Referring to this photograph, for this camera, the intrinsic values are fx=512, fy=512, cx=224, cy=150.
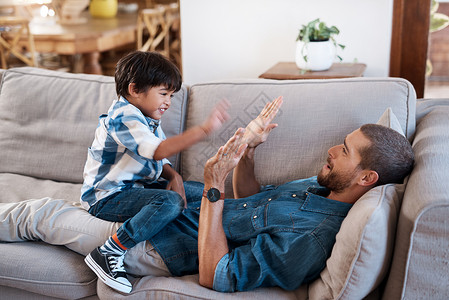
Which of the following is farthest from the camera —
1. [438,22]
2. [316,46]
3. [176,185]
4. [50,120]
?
[438,22]

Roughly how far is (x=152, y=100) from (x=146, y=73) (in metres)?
0.09

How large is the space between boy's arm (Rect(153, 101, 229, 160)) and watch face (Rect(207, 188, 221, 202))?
0.18 m

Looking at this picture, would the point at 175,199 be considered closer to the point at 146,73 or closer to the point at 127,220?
the point at 127,220

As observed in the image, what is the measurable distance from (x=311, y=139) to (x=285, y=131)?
0.34 ft

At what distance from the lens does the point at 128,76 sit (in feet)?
5.57

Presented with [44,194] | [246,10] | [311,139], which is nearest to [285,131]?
[311,139]

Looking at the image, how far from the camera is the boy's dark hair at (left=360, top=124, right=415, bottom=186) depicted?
1480mm

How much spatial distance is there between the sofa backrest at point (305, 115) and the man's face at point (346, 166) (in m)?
0.27

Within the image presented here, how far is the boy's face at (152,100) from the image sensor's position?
1.70 metres

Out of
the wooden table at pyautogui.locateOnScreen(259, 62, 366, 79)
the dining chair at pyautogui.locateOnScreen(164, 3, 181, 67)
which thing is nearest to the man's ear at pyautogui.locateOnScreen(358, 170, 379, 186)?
the wooden table at pyautogui.locateOnScreen(259, 62, 366, 79)

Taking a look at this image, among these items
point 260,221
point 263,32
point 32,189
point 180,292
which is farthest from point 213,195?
point 263,32

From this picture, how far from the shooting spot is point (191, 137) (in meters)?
1.56

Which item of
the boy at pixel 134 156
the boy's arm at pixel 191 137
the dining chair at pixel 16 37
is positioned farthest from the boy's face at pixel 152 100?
the dining chair at pixel 16 37

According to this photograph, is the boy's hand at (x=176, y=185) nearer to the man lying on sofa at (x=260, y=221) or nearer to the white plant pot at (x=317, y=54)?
the man lying on sofa at (x=260, y=221)
